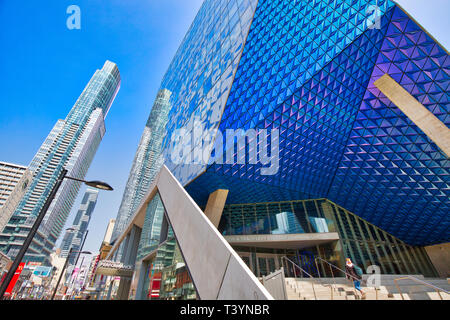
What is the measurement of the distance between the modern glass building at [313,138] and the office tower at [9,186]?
80677mm

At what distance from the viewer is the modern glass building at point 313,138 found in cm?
1236

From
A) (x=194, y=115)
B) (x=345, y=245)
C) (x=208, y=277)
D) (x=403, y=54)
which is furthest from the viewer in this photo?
(x=345, y=245)

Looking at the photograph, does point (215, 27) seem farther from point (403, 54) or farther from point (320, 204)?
point (320, 204)

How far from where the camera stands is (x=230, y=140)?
51.5ft

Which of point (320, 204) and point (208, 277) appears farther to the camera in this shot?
point (320, 204)

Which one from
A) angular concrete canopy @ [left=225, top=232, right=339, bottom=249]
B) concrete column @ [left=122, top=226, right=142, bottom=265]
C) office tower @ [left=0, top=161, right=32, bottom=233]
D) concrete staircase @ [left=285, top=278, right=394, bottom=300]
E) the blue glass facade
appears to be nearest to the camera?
concrete staircase @ [left=285, top=278, right=394, bottom=300]

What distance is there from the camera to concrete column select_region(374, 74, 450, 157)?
39.3 feet

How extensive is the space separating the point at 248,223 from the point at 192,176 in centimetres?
923

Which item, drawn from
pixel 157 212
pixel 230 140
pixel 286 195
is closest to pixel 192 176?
pixel 230 140

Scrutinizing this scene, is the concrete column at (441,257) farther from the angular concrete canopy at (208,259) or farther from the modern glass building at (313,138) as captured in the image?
the angular concrete canopy at (208,259)

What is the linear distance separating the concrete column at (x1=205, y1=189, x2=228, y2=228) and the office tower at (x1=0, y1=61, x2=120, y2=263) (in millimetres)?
103356

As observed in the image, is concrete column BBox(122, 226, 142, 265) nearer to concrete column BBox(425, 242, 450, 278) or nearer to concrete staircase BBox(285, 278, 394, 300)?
concrete staircase BBox(285, 278, 394, 300)

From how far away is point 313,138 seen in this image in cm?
1691

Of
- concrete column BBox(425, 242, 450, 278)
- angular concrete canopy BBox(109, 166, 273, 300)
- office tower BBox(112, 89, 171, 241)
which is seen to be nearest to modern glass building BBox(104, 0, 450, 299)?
concrete column BBox(425, 242, 450, 278)
